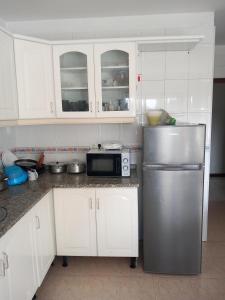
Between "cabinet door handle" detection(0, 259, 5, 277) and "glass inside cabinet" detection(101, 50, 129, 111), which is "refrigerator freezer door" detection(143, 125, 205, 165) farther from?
"cabinet door handle" detection(0, 259, 5, 277)

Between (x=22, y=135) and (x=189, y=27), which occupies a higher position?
(x=189, y=27)

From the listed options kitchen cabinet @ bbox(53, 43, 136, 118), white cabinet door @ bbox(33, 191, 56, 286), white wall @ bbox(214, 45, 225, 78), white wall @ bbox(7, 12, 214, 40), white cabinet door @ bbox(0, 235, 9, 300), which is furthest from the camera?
white wall @ bbox(214, 45, 225, 78)

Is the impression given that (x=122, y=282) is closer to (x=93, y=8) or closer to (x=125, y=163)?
(x=125, y=163)

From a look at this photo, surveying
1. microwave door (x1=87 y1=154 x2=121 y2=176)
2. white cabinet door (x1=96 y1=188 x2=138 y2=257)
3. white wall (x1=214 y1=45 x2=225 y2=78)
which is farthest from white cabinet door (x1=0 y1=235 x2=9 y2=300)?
white wall (x1=214 y1=45 x2=225 y2=78)

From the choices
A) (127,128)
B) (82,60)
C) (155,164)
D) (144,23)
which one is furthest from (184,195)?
(144,23)

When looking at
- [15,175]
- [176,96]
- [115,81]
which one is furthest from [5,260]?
[176,96]

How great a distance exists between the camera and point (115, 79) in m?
2.43

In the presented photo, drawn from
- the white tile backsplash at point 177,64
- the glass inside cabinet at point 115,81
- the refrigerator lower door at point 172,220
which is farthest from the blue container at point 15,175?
the white tile backsplash at point 177,64

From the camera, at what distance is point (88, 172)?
2.43m

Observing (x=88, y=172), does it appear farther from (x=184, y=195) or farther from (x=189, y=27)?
(x=189, y=27)

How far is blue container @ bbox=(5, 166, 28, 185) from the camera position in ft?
7.14

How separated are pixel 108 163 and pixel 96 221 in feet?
1.76

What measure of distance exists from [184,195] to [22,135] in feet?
6.02

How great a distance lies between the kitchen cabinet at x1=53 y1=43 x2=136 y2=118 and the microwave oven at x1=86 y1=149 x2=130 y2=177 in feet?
1.19
